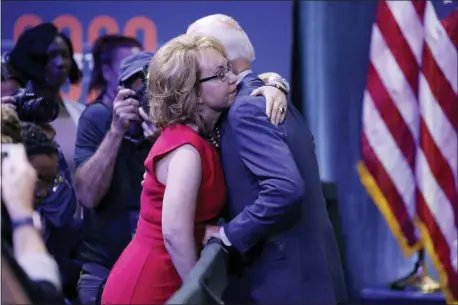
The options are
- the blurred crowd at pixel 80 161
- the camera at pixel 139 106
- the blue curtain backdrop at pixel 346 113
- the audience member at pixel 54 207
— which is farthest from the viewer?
the blue curtain backdrop at pixel 346 113

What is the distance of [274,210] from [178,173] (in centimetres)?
21

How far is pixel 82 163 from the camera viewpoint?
93.3 inches

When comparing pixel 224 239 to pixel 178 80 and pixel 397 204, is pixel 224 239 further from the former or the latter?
pixel 397 204

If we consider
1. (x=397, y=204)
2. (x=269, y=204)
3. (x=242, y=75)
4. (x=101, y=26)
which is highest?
(x=242, y=75)

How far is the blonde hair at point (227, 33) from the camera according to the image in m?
1.88

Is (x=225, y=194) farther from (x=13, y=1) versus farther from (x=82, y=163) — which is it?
(x=13, y=1)

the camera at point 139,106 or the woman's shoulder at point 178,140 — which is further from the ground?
the woman's shoulder at point 178,140

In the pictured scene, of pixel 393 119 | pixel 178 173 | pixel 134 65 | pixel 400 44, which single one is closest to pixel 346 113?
pixel 393 119

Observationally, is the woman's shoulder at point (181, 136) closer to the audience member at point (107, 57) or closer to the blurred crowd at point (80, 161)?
the blurred crowd at point (80, 161)

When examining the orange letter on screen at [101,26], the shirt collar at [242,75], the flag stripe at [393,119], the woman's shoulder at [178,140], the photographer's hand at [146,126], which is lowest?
the flag stripe at [393,119]

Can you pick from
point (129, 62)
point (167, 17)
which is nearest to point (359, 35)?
point (167, 17)

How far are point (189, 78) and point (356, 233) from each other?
178 cm

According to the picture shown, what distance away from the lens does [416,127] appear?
10.5 feet

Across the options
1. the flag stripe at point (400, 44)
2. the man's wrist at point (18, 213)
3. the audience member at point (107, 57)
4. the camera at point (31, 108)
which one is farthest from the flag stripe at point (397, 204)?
the man's wrist at point (18, 213)
